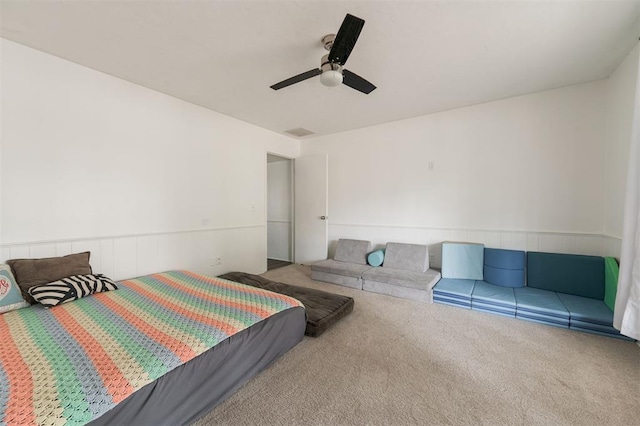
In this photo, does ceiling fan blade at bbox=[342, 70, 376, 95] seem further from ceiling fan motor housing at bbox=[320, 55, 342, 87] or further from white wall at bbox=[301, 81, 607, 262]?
white wall at bbox=[301, 81, 607, 262]

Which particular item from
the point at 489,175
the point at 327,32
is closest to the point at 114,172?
the point at 327,32

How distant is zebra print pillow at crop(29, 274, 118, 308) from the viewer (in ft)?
6.35

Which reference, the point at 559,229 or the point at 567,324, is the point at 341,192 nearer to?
the point at 559,229

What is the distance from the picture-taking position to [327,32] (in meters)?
1.99

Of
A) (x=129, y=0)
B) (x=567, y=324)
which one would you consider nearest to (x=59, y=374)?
(x=129, y=0)

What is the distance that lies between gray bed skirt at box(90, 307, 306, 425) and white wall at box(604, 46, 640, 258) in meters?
3.34

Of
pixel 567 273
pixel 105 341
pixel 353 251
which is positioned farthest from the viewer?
pixel 353 251

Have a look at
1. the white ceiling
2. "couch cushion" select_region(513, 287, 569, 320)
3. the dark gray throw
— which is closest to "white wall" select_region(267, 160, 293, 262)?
the dark gray throw

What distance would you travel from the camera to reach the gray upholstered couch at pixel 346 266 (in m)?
3.70

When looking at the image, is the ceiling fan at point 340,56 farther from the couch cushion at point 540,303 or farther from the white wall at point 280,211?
the white wall at point 280,211

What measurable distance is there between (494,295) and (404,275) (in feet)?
3.30

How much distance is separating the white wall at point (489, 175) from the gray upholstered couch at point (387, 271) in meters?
0.36

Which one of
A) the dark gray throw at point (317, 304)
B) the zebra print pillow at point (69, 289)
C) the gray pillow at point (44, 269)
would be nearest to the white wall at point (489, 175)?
the dark gray throw at point (317, 304)

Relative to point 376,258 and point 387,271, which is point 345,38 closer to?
point 387,271
